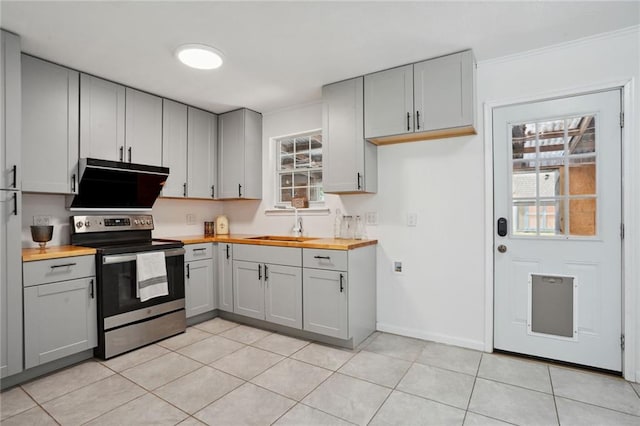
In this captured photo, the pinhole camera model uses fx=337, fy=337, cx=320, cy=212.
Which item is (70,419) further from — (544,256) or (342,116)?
(544,256)

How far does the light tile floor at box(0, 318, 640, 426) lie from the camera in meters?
1.91

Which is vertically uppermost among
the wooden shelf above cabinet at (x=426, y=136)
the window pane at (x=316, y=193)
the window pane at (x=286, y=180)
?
the wooden shelf above cabinet at (x=426, y=136)

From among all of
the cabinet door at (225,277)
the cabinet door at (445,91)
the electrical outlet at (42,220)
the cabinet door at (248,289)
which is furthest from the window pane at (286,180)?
the electrical outlet at (42,220)

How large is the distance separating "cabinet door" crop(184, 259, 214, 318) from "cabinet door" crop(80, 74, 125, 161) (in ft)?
4.14

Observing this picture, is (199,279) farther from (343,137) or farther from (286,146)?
(343,137)

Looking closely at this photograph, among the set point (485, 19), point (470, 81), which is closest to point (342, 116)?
point (470, 81)

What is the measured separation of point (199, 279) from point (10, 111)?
2.04 meters

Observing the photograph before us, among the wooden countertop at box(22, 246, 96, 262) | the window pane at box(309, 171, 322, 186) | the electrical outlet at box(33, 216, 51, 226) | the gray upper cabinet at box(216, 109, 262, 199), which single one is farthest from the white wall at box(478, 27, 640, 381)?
the electrical outlet at box(33, 216, 51, 226)

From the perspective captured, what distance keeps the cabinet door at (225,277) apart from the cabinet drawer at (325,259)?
1.00 m

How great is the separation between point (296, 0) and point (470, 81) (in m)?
1.42

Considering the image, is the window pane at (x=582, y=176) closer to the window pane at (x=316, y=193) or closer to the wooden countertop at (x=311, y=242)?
the wooden countertop at (x=311, y=242)

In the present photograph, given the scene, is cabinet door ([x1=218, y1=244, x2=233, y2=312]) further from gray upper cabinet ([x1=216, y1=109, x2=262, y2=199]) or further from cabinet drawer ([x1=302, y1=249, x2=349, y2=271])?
cabinet drawer ([x1=302, y1=249, x2=349, y2=271])

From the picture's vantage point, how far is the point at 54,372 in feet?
8.08

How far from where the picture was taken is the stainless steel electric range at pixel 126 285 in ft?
8.75
